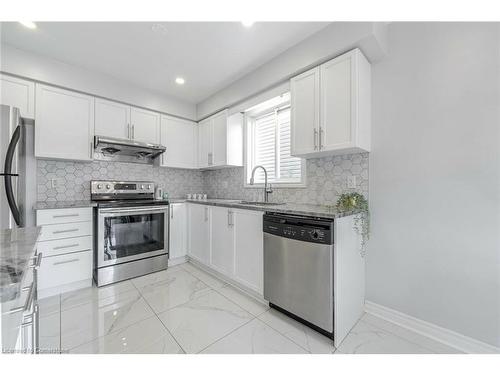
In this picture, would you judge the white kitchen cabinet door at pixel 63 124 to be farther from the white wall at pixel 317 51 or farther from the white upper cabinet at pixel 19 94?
the white wall at pixel 317 51

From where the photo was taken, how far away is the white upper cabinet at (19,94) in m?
2.13

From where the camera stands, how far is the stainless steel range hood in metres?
2.63

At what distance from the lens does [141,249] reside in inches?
107

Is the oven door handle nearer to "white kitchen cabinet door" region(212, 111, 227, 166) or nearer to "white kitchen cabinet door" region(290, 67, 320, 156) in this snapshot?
"white kitchen cabinet door" region(212, 111, 227, 166)

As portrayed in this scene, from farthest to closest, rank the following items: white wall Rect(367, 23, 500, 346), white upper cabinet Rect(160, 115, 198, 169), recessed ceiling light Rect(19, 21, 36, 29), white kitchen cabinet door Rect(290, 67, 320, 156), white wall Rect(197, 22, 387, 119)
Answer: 1. white upper cabinet Rect(160, 115, 198, 169)
2. white kitchen cabinet door Rect(290, 67, 320, 156)
3. recessed ceiling light Rect(19, 21, 36, 29)
4. white wall Rect(197, 22, 387, 119)
5. white wall Rect(367, 23, 500, 346)

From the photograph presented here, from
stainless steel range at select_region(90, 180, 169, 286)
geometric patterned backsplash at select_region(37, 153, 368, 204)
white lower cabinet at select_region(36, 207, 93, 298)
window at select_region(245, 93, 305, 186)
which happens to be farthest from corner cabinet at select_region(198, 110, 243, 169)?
white lower cabinet at select_region(36, 207, 93, 298)

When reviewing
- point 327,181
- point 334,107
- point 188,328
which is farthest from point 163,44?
point 188,328

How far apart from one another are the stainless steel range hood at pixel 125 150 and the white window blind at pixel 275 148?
1.40m

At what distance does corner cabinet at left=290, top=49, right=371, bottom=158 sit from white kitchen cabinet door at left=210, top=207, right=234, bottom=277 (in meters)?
1.08

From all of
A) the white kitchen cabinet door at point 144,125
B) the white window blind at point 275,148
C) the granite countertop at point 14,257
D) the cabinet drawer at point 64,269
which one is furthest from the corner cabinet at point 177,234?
the granite countertop at point 14,257

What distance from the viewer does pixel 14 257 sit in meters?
0.60

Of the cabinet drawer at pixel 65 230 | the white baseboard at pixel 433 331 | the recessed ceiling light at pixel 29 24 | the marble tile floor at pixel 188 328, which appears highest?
the recessed ceiling light at pixel 29 24

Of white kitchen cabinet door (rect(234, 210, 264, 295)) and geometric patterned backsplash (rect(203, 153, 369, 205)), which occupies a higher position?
geometric patterned backsplash (rect(203, 153, 369, 205))
